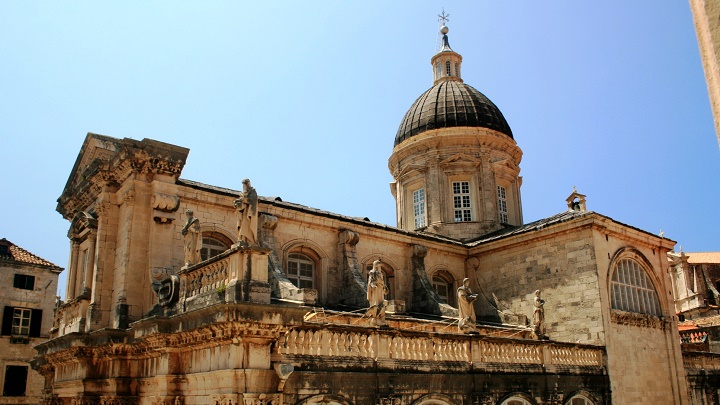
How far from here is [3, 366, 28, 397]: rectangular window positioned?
102ft

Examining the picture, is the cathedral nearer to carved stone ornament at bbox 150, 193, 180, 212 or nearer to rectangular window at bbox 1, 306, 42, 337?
carved stone ornament at bbox 150, 193, 180, 212

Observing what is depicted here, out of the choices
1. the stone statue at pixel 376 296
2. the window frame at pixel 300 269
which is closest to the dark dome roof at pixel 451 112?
the window frame at pixel 300 269

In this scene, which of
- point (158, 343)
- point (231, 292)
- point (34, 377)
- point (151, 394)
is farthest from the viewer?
point (34, 377)

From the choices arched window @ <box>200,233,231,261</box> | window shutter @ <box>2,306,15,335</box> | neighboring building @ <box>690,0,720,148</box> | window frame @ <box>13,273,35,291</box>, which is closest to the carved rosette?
arched window @ <box>200,233,231,261</box>

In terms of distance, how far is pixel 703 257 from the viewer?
56.6 meters

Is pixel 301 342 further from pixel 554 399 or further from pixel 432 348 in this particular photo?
pixel 554 399

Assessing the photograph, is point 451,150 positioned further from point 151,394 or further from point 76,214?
point 151,394

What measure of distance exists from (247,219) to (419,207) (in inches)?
729

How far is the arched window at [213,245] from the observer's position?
18422 millimetres

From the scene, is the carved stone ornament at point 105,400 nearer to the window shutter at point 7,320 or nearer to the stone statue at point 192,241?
the stone statue at point 192,241

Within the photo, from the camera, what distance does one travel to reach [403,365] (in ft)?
45.5

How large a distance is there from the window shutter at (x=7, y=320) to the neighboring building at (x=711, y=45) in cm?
3604

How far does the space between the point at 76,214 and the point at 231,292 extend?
11360 mm

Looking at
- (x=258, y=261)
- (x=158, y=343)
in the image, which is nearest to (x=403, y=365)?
(x=258, y=261)
